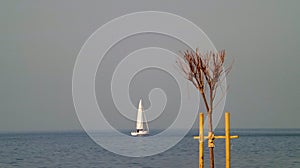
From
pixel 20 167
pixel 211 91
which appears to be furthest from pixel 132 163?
pixel 211 91

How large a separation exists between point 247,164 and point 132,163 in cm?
1092

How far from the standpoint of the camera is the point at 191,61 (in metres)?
24.2

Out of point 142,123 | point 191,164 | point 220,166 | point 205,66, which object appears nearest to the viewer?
point 205,66

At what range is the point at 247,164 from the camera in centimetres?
4906

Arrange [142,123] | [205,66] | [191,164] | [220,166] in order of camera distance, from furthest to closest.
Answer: [142,123] → [191,164] → [220,166] → [205,66]

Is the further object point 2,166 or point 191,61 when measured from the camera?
point 2,166

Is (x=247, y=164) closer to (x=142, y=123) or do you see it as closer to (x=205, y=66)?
(x=205, y=66)

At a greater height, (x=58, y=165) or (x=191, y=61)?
(x=191, y=61)

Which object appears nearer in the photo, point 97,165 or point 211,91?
point 211,91

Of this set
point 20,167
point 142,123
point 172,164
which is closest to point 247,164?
point 172,164

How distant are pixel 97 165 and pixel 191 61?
30.6m

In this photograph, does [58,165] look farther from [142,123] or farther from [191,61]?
[142,123]

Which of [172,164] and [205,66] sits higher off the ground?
[205,66]

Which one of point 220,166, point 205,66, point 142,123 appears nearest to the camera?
point 205,66
